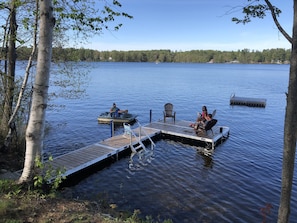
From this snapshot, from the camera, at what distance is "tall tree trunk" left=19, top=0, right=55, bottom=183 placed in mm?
4273

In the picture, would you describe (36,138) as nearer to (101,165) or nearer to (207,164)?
(101,165)

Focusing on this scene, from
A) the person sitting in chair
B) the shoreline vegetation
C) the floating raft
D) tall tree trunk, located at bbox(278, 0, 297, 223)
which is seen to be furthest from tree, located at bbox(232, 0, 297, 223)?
the floating raft

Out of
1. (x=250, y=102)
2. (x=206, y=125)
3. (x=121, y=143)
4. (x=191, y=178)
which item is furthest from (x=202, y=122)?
(x=250, y=102)

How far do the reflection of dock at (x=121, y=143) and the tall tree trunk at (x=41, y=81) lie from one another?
3.61m

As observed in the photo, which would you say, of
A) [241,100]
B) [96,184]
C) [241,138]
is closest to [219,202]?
[96,184]

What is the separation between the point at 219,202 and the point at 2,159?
289 inches

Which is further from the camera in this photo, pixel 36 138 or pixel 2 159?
pixel 2 159

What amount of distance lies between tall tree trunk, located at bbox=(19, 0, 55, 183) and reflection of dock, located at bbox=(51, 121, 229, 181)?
11.8ft

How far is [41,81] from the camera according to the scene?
4.42 metres

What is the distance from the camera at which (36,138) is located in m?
4.57

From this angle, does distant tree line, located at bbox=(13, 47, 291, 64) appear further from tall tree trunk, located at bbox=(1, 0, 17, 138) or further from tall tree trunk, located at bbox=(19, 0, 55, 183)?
tall tree trunk, located at bbox=(19, 0, 55, 183)

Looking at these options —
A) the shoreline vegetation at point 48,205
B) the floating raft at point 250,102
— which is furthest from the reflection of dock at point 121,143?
the floating raft at point 250,102

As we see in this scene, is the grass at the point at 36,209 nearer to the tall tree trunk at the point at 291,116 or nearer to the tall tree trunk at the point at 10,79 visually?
the tall tree trunk at the point at 291,116

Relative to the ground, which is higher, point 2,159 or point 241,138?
point 2,159
